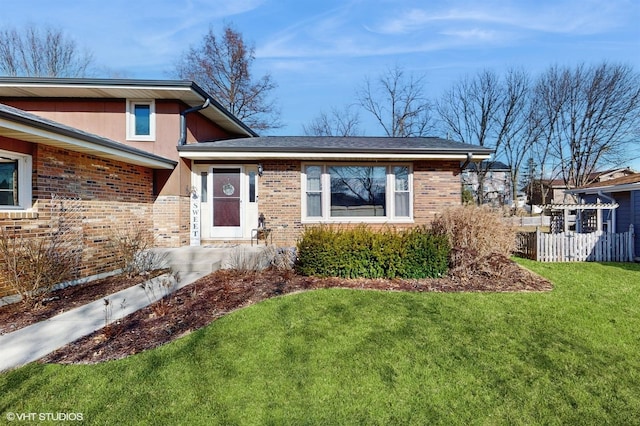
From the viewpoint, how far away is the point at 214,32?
22.8m

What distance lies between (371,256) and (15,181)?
629 centimetres

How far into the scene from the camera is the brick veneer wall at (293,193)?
29.5 feet

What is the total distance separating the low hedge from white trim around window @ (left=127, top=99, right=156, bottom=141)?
235 inches

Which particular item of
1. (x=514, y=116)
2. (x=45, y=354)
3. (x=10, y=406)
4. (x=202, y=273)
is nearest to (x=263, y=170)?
(x=202, y=273)

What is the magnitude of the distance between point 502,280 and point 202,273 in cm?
605

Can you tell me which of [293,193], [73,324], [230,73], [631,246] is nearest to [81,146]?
[73,324]

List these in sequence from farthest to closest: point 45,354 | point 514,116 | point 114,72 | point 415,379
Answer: point 514,116 < point 114,72 < point 45,354 < point 415,379

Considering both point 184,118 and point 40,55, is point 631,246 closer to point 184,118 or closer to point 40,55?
point 184,118

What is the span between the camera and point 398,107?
89.4ft

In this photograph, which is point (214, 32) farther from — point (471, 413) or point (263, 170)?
point (471, 413)

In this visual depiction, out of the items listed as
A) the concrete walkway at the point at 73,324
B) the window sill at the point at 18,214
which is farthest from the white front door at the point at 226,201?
the window sill at the point at 18,214

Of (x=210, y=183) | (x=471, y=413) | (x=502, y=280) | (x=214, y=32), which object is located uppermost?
(x=214, y=32)

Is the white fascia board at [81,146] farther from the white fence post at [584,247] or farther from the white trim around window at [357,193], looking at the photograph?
the white fence post at [584,247]

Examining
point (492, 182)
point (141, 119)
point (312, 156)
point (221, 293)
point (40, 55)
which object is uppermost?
point (40, 55)
